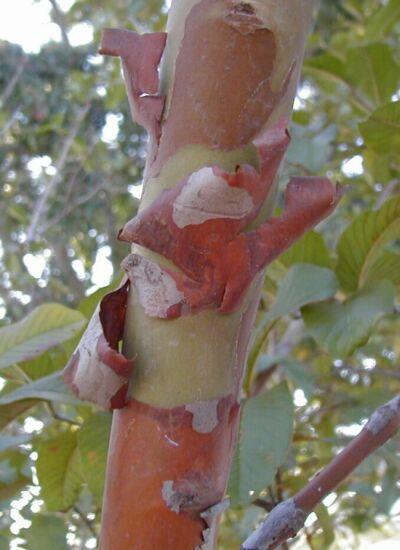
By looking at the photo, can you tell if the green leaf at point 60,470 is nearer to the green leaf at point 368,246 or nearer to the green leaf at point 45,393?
the green leaf at point 45,393

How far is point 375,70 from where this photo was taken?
3.12 feet

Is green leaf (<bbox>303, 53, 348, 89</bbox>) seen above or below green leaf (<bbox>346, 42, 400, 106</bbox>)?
above

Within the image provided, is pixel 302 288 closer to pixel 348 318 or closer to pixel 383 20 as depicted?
pixel 348 318

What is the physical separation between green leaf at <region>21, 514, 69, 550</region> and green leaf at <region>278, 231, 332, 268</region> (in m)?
0.36

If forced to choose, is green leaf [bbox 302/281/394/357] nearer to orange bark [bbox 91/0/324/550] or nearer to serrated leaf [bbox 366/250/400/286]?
serrated leaf [bbox 366/250/400/286]

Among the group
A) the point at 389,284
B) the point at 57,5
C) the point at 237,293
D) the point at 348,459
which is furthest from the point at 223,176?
the point at 57,5

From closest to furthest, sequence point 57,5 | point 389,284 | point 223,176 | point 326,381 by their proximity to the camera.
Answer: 1. point 223,176
2. point 389,284
3. point 326,381
4. point 57,5

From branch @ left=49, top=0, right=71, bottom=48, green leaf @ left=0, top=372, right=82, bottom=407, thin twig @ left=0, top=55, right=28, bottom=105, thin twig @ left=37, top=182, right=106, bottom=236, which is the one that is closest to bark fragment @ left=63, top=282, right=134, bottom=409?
green leaf @ left=0, top=372, right=82, bottom=407

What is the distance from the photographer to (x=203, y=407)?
35 centimetres

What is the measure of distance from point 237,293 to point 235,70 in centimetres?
12

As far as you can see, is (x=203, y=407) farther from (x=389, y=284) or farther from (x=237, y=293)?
(x=389, y=284)

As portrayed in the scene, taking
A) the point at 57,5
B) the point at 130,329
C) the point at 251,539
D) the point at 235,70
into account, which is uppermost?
the point at 57,5

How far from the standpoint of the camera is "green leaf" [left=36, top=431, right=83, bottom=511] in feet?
2.43

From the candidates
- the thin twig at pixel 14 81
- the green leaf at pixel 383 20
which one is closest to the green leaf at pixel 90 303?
the green leaf at pixel 383 20
